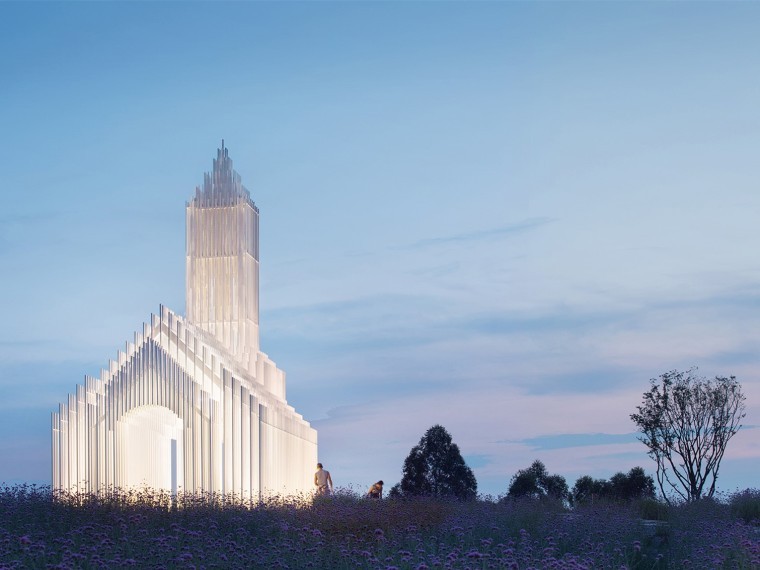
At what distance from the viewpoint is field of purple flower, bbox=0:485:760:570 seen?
1018cm

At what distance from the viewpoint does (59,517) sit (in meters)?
14.6

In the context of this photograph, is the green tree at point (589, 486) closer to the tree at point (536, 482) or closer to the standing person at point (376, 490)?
the tree at point (536, 482)

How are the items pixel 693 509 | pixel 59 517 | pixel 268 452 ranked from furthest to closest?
pixel 268 452, pixel 693 509, pixel 59 517

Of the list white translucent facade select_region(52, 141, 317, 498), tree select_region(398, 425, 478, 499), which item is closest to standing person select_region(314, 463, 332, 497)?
white translucent facade select_region(52, 141, 317, 498)

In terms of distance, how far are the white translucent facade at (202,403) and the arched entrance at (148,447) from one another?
0.04 m

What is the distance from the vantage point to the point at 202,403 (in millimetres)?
27281

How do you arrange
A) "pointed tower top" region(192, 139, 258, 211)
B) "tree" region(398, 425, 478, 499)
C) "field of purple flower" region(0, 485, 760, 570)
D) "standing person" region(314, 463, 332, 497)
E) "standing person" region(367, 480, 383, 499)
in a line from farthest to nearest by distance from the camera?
"tree" region(398, 425, 478, 499), "pointed tower top" region(192, 139, 258, 211), "standing person" region(314, 463, 332, 497), "standing person" region(367, 480, 383, 499), "field of purple flower" region(0, 485, 760, 570)

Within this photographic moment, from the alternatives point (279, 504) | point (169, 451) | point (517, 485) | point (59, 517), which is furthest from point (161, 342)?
point (517, 485)

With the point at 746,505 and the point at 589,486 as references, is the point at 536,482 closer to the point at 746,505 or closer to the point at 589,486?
the point at 589,486

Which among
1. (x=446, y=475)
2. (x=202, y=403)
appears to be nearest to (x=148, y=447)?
(x=202, y=403)

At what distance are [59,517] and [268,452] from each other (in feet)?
40.5

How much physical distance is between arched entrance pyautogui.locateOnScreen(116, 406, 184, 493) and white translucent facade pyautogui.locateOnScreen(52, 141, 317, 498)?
0.04m

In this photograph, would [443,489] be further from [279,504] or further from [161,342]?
[279,504]

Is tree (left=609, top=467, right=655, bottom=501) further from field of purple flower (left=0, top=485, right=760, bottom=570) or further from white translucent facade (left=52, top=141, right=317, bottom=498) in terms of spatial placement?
field of purple flower (left=0, top=485, right=760, bottom=570)
